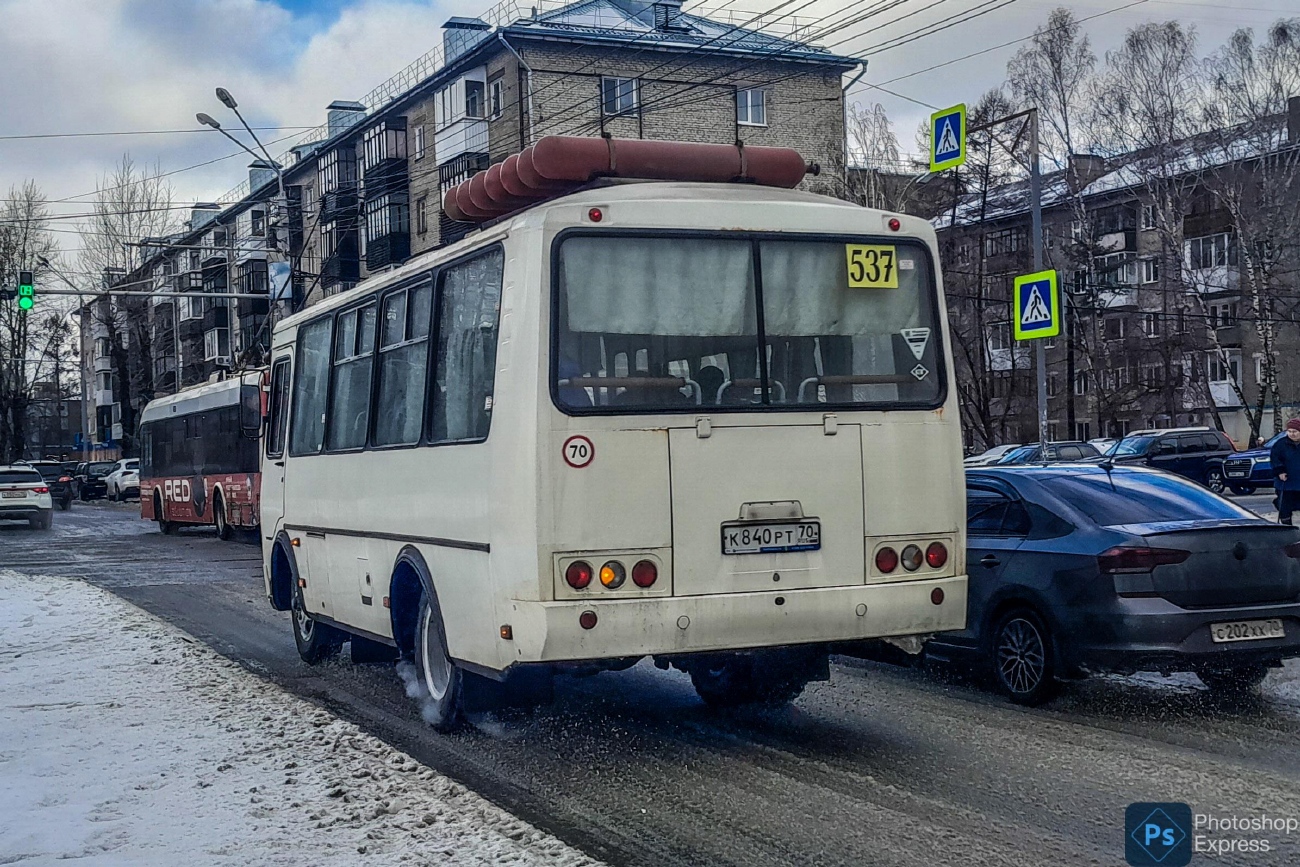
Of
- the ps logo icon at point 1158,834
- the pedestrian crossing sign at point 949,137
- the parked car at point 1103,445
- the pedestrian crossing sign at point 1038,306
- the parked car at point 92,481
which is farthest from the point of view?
the parked car at point 92,481

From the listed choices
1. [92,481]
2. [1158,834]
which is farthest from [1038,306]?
[92,481]

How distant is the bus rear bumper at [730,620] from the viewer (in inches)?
254

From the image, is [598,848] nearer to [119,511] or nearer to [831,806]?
[831,806]

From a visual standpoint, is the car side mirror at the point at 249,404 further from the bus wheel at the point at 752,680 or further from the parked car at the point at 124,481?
the parked car at the point at 124,481

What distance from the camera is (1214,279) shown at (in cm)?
5356

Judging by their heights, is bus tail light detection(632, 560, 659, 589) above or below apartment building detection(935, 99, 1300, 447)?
below

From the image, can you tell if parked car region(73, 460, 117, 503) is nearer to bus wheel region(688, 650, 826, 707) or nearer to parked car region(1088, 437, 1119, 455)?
parked car region(1088, 437, 1119, 455)

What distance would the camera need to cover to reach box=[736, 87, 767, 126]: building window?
48.3 m

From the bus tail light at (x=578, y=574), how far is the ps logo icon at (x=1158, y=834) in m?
2.54

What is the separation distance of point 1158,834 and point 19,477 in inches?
1416

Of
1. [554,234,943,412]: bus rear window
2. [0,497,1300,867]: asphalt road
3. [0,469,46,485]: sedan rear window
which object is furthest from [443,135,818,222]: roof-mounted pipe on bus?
[0,469,46,485]: sedan rear window

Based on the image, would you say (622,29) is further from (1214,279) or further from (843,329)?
(843,329)

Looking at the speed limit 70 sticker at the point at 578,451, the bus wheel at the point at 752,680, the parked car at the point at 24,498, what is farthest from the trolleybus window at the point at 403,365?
the parked car at the point at 24,498

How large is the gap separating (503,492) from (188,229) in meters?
72.3
